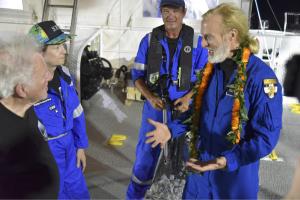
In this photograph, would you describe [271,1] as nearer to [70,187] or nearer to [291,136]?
[291,136]

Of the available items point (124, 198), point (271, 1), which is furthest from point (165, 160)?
point (271, 1)

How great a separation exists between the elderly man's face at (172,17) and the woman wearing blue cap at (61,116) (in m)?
0.86

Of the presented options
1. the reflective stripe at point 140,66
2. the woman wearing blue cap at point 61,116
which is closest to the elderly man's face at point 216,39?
the woman wearing blue cap at point 61,116

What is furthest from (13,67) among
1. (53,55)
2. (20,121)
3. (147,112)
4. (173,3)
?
(173,3)

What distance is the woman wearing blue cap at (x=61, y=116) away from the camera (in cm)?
201

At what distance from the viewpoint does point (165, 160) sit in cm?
278

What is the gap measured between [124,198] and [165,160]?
2.03ft

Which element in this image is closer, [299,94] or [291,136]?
[299,94]

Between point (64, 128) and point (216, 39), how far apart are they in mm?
1070

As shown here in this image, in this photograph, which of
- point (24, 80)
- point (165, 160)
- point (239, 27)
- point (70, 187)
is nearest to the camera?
point (24, 80)

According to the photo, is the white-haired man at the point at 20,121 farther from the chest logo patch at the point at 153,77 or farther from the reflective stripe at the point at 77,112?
the chest logo patch at the point at 153,77

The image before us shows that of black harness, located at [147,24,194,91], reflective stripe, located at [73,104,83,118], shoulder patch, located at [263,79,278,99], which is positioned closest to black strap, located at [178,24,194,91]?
black harness, located at [147,24,194,91]

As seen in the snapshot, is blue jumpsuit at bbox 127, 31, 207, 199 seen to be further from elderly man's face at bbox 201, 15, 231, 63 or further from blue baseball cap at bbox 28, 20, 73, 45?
elderly man's face at bbox 201, 15, 231, 63

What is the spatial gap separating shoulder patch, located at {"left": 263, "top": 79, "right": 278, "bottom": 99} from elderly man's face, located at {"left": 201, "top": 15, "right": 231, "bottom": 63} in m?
0.24
